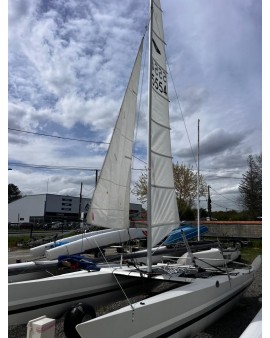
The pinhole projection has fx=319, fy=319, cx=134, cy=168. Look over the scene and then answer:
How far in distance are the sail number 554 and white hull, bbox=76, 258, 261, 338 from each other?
12.8ft

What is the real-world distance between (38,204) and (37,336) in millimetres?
70182

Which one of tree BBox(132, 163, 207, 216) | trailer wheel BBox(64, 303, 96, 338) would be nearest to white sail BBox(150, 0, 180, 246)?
trailer wheel BBox(64, 303, 96, 338)

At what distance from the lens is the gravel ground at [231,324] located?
4992 mm

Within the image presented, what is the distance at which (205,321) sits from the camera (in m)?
4.96

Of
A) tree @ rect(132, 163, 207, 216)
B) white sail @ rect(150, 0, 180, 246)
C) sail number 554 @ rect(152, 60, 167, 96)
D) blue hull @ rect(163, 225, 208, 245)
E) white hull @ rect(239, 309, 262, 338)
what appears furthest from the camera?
tree @ rect(132, 163, 207, 216)

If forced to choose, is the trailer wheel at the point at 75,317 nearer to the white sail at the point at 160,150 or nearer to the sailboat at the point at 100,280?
the sailboat at the point at 100,280

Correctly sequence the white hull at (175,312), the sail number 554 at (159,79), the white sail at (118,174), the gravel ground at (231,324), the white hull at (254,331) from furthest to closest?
1. the sail number 554 at (159,79)
2. the white sail at (118,174)
3. the gravel ground at (231,324)
4. the white hull at (254,331)
5. the white hull at (175,312)

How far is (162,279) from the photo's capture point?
18.0 ft

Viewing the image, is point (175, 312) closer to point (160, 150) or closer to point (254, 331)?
point (254, 331)

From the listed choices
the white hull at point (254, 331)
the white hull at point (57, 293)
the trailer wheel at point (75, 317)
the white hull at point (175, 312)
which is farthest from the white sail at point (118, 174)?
the white hull at point (254, 331)

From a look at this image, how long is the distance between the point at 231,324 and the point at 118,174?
3340mm

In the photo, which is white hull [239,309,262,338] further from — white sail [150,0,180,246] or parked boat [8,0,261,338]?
white sail [150,0,180,246]

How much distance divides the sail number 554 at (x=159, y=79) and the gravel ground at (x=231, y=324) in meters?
4.69

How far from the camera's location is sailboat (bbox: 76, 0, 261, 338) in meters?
3.65
